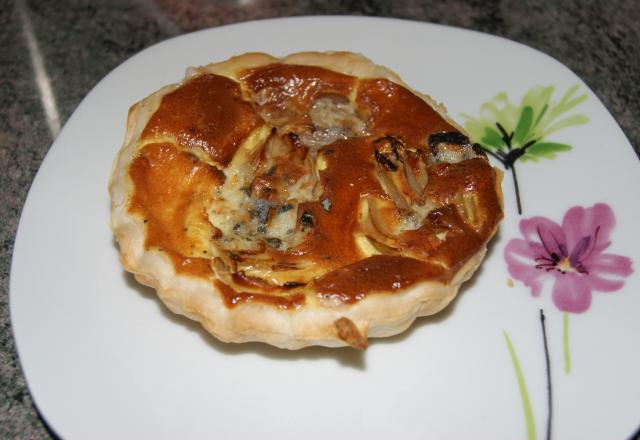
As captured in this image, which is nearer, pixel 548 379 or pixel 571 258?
pixel 548 379

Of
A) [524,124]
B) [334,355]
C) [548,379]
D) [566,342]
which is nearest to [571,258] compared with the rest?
[566,342]

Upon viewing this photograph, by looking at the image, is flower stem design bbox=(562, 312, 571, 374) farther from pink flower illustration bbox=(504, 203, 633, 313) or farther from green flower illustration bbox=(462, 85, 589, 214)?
green flower illustration bbox=(462, 85, 589, 214)

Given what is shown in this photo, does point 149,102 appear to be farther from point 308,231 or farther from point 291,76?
point 308,231

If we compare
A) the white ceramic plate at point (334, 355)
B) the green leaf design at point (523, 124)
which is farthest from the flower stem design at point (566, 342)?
the green leaf design at point (523, 124)

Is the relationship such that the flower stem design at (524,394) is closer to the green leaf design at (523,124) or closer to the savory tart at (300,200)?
the savory tart at (300,200)

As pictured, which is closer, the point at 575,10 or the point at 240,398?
the point at 240,398

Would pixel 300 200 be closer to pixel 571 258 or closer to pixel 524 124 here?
pixel 571 258

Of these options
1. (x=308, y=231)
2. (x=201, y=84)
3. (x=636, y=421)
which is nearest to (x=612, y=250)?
(x=636, y=421)
